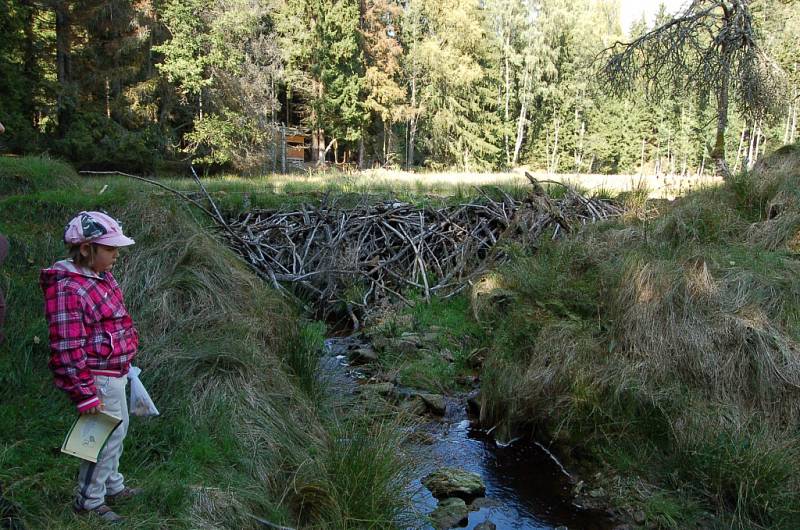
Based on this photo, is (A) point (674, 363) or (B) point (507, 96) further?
(B) point (507, 96)

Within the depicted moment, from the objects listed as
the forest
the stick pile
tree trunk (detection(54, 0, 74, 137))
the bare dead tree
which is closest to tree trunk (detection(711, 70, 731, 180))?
the bare dead tree

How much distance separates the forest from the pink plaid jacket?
9.68m

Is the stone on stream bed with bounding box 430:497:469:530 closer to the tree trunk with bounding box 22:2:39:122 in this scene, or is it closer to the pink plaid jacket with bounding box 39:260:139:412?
the pink plaid jacket with bounding box 39:260:139:412

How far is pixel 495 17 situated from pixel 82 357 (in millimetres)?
40304

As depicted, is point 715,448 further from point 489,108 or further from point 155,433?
point 489,108

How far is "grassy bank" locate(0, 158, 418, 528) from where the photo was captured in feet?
10.4

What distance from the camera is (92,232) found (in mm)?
2756

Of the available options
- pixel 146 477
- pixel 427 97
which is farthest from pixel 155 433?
pixel 427 97

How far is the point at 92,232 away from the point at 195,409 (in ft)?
5.83

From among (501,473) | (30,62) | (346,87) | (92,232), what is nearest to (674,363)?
(501,473)

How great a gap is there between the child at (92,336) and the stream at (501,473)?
1.93 meters

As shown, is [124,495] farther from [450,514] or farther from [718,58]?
[718,58]

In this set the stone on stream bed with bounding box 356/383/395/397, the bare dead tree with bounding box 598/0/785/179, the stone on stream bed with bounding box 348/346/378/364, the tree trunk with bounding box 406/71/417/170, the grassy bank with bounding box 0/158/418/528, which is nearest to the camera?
the grassy bank with bounding box 0/158/418/528

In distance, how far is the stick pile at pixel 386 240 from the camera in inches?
357
